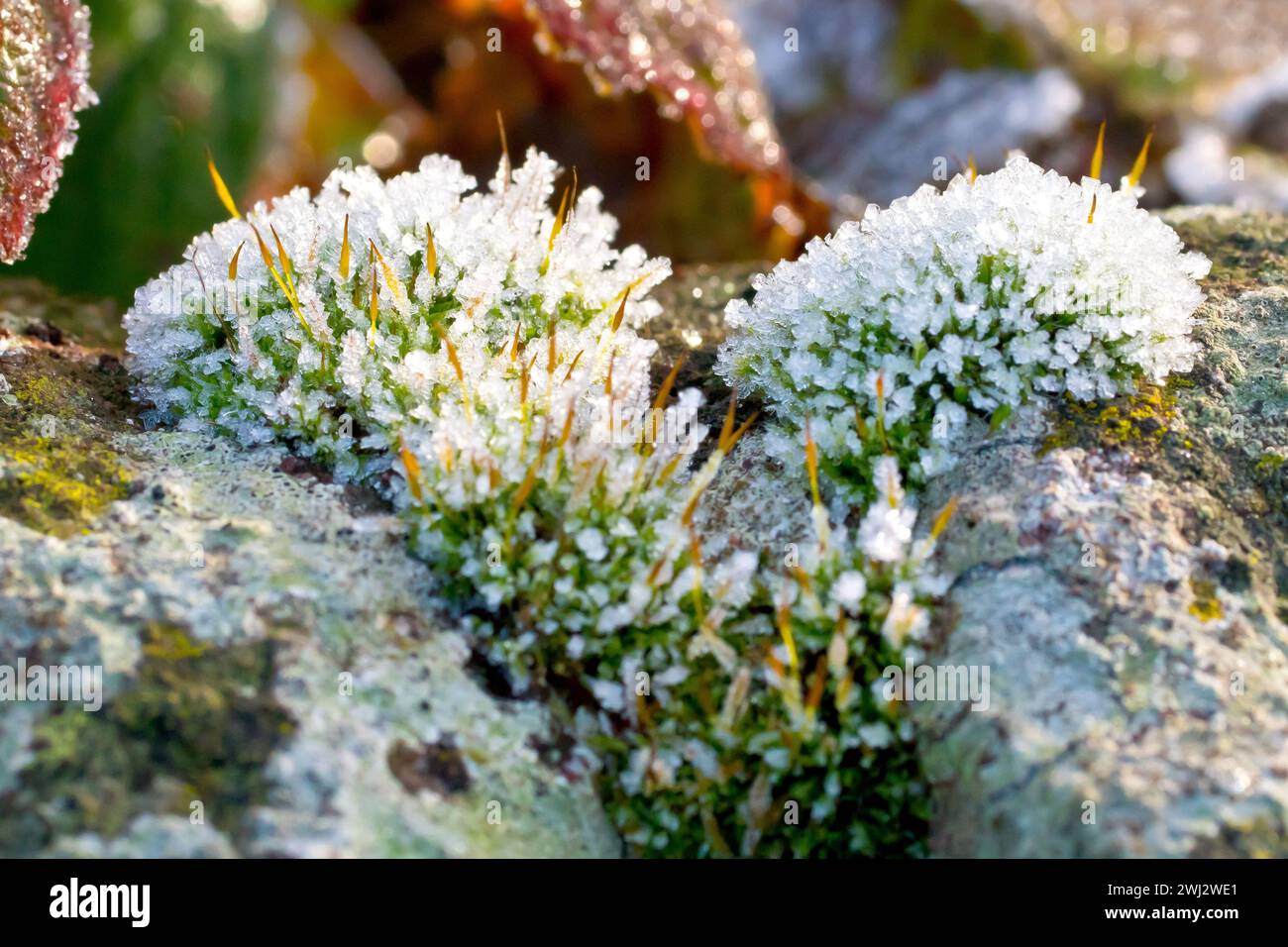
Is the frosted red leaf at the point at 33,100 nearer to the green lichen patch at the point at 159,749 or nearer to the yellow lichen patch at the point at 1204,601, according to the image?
the green lichen patch at the point at 159,749

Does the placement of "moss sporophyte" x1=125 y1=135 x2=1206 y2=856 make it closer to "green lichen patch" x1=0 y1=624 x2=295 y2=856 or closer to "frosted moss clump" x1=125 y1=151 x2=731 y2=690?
"frosted moss clump" x1=125 y1=151 x2=731 y2=690

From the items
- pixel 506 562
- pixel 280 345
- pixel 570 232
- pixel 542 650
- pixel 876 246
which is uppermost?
pixel 570 232

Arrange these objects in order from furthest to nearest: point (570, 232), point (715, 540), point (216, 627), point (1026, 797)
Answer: point (570, 232) < point (715, 540) < point (216, 627) < point (1026, 797)

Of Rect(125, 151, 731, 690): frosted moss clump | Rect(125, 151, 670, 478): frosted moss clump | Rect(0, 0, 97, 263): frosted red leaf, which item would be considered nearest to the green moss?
Rect(125, 151, 731, 690): frosted moss clump
